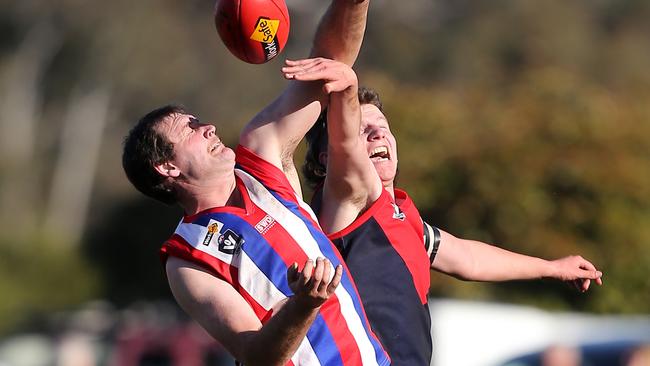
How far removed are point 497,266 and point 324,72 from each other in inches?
66.3

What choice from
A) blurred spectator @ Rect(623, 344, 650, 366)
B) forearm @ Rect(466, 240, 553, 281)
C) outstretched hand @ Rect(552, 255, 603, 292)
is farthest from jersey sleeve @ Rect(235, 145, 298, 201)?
blurred spectator @ Rect(623, 344, 650, 366)

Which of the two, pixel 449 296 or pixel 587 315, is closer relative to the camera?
pixel 587 315

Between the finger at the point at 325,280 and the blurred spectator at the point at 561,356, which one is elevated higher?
the finger at the point at 325,280

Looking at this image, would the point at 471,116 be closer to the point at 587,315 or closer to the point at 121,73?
the point at 587,315

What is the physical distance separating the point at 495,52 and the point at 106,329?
31.4 m

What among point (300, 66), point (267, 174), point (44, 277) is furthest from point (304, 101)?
point (44, 277)

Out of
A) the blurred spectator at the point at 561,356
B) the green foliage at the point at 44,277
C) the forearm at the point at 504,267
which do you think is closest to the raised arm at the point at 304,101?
the forearm at the point at 504,267

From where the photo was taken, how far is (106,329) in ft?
59.8

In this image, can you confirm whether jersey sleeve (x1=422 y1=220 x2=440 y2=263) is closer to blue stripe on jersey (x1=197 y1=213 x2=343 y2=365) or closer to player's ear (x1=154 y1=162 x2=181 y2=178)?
blue stripe on jersey (x1=197 y1=213 x2=343 y2=365)

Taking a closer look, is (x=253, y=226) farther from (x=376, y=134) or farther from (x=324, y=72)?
(x=376, y=134)

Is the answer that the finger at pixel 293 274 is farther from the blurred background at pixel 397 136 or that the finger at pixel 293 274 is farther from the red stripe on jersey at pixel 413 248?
the blurred background at pixel 397 136

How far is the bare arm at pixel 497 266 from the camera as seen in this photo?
6.85m

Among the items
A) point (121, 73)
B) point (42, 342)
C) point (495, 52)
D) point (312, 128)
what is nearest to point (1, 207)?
point (121, 73)

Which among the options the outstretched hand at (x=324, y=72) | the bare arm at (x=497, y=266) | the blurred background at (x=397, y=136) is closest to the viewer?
the outstretched hand at (x=324, y=72)
